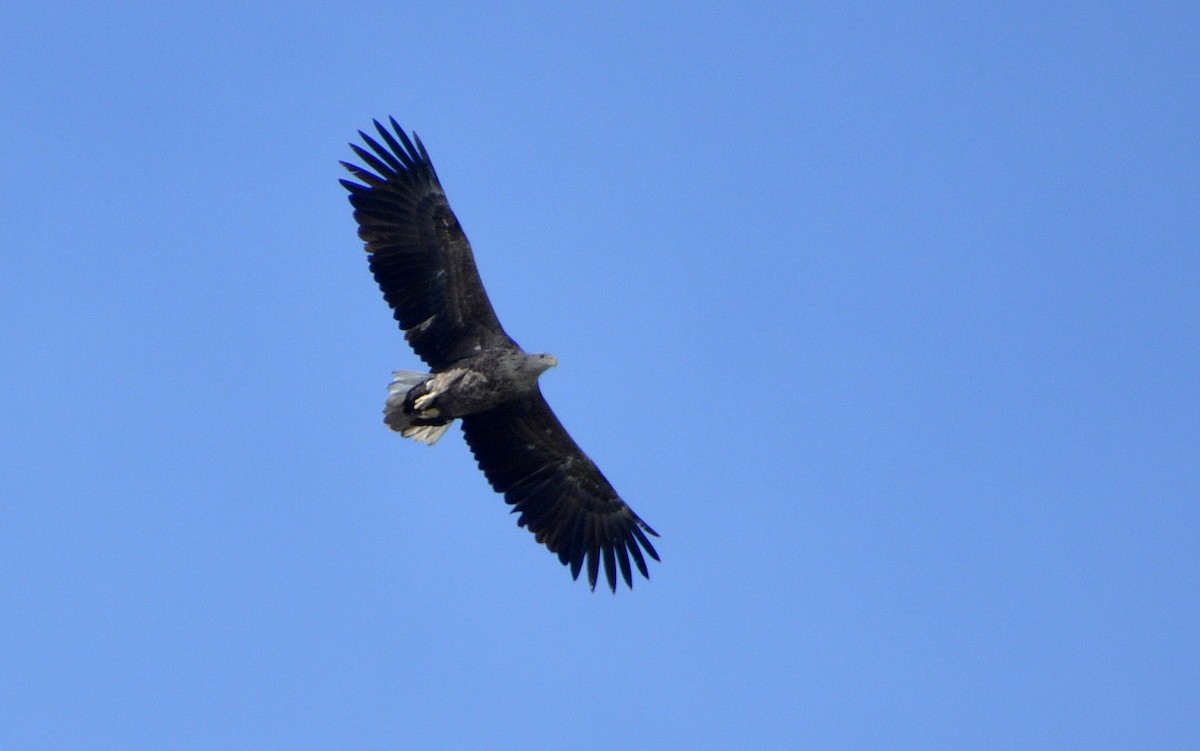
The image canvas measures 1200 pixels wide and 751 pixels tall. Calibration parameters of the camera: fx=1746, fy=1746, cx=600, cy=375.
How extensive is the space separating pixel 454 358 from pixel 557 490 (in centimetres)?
169

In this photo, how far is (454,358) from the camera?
1560 cm

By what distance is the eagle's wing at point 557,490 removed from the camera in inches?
634

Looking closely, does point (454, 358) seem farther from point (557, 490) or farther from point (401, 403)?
point (557, 490)

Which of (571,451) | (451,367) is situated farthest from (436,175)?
(571,451)

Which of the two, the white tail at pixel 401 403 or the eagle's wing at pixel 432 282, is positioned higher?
the eagle's wing at pixel 432 282

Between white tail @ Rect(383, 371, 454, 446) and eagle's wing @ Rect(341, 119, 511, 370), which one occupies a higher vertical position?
eagle's wing @ Rect(341, 119, 511, 370)

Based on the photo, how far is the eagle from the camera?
50.9ft

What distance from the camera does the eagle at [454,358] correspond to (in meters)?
15.5

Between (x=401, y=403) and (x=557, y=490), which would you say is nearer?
(x=401, y=403)

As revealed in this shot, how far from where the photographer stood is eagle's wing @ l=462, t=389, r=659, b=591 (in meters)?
16.1

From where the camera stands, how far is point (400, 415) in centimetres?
1573

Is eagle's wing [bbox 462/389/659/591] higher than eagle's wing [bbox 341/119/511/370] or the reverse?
the reverse

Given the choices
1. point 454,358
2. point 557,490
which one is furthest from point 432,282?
point 557,490

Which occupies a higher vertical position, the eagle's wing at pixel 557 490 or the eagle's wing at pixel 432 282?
the eagle's wing at pixel 432 282
